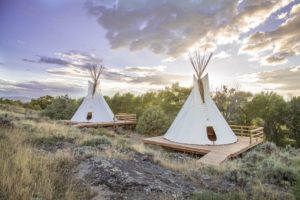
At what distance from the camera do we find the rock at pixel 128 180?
369 centimetres

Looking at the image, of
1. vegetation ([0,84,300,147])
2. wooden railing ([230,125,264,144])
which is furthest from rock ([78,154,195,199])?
vegetation ([0,84,300,147])

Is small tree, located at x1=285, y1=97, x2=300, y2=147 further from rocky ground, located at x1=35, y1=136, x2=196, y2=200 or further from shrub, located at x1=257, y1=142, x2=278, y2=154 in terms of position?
rocky ground, located at x1=35, y1=136, x2=196, y2=200

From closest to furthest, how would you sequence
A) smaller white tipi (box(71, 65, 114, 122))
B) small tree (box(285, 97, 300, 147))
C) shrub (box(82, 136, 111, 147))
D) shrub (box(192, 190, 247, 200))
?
1. shrub (box(192, 190, 247, 200))
2. shrub (box(82, 136, 111, 147))
3. small tree (box(285, 97, 300, 147))
4. smaller white tipi (box(71, 65, 114, 122))

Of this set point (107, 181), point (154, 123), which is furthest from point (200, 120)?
point (107, 181)

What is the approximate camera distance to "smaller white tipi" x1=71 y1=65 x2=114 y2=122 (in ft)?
57.5

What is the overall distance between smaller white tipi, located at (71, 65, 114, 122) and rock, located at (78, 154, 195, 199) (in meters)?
13.0

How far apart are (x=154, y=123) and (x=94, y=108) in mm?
5281

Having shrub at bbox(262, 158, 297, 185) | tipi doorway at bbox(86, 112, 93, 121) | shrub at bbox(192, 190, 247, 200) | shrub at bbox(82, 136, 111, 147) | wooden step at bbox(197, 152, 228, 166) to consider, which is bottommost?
wooden step at bbox(197, 152, 228, 166)

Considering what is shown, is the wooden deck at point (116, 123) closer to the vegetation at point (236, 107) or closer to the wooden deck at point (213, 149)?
the vegetation at point (236, 107)

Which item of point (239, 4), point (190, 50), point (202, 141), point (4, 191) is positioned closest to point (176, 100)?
point (190, 50)

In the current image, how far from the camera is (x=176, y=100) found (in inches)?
832

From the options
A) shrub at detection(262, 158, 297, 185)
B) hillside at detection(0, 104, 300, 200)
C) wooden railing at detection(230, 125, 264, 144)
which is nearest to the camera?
hillside at detection(0, 104, 300, 200)

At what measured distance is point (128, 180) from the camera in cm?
393

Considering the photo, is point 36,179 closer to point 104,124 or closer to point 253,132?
point 253,132
